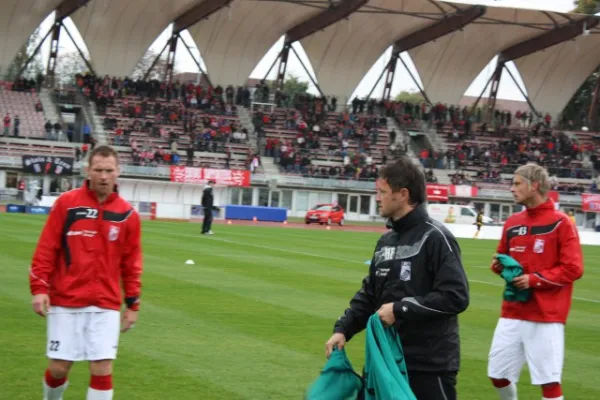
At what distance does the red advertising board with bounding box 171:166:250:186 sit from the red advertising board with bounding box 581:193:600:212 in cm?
2158

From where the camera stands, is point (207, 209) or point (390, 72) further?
point (390, 72)

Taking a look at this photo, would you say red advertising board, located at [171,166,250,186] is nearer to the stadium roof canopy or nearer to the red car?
the red car

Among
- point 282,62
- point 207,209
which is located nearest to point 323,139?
point 282,62

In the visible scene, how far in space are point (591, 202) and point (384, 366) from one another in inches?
2314

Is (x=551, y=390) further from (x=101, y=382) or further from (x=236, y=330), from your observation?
(x=236, y=330)

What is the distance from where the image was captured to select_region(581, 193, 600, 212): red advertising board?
200ft

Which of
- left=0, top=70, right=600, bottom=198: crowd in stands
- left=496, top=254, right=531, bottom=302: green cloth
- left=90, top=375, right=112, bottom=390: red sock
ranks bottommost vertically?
left=90, top=375, right=112, bottom=390: red sock

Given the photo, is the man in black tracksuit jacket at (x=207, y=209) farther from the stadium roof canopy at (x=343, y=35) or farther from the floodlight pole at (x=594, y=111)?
the floodlight pole at (x=594, y=111)

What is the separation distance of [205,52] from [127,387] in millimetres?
59570

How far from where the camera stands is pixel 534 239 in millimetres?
7414

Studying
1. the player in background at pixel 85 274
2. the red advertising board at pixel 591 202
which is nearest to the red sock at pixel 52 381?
the player in background at pixel 85 274

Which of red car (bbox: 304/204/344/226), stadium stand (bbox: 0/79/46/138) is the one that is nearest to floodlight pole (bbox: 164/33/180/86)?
stadium stand (bbox: 0/79/46/138)

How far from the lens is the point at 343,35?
6744 cm

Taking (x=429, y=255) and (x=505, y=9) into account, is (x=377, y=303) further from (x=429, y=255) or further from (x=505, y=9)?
→ (x=505, y=9)
